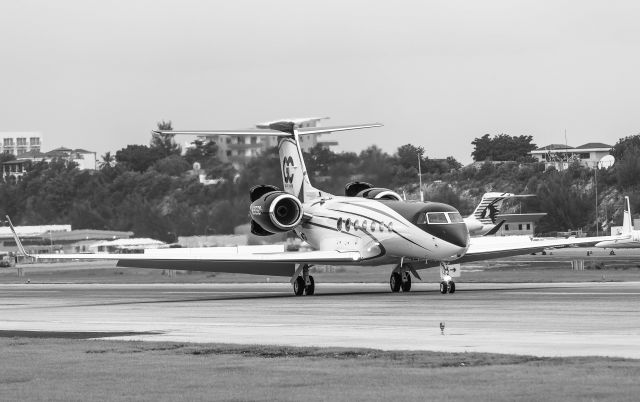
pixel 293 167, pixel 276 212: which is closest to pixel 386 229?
pixel 276 212

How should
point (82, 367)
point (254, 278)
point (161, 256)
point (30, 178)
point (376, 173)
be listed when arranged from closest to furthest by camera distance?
point (82, 367)
point (161, 256)
point (376, 173)
point (254, 278)
point (30, 178)

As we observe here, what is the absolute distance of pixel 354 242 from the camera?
50469 mm

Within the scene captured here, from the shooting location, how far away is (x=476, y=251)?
162ft

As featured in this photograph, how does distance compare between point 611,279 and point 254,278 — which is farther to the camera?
point 254,278

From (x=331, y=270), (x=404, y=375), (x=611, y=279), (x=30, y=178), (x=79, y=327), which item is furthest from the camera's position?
(x=30, y=178)

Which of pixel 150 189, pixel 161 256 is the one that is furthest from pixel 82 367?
pixel 150 189

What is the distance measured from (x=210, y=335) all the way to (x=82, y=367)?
6962 millimetres

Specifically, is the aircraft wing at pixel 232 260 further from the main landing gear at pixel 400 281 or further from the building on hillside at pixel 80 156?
the building on hillside at pixel 80 156

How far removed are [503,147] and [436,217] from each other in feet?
374

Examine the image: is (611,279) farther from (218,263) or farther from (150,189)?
(150,189)

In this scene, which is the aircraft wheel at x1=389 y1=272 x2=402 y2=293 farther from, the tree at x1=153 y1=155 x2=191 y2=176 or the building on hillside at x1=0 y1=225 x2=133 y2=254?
the building on hillside at x1=0 y1=225 x2=133 y2=254

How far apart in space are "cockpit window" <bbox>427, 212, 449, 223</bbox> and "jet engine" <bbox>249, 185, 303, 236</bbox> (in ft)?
20.2

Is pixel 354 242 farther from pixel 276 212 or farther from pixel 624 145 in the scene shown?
pixel 624 145

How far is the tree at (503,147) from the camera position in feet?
512
